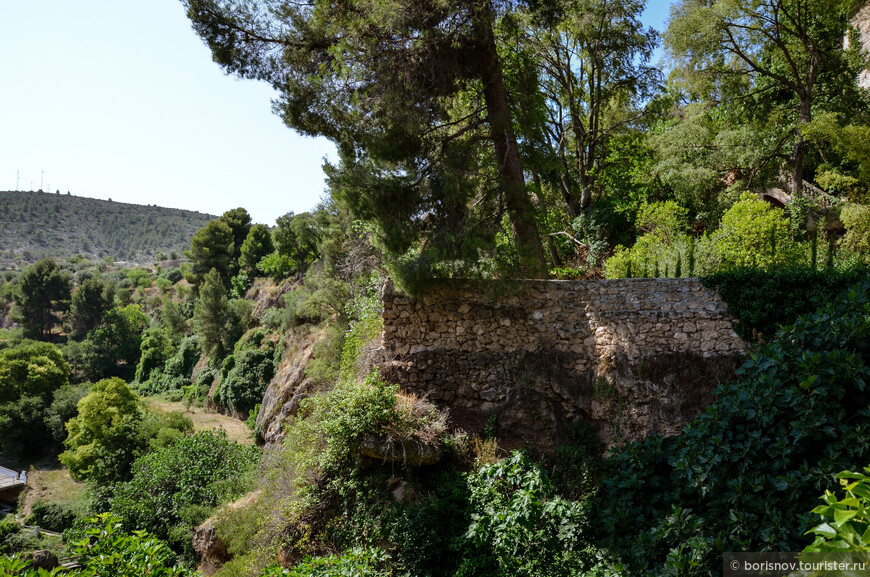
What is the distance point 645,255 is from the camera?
11.2 m

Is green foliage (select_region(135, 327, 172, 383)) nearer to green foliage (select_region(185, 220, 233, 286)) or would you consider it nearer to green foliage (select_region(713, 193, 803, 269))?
green foliage (select_region(185, 220, 233, 286))

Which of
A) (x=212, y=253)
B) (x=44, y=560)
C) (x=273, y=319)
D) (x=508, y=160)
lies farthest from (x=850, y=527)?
(x=212, y=253)

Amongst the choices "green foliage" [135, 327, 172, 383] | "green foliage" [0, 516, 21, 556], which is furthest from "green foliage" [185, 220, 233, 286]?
"green foliage" [0, 516, 21, 556]

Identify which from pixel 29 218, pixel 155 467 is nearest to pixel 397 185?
pixel 155 467

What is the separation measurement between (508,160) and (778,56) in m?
10.3

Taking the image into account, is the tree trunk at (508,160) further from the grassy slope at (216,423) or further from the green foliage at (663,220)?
the grassy slope at (216,423)

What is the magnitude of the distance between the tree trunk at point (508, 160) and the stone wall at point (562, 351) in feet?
2.22

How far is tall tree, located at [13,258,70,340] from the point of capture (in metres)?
48.0

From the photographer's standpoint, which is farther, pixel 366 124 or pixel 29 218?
pixel 29 218

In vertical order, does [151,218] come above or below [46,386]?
above

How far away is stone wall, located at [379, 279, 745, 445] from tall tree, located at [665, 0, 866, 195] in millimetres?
7580

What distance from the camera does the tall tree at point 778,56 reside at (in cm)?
1291

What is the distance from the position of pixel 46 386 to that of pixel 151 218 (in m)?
89.9

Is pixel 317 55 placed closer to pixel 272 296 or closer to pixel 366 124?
pixel 366 124
